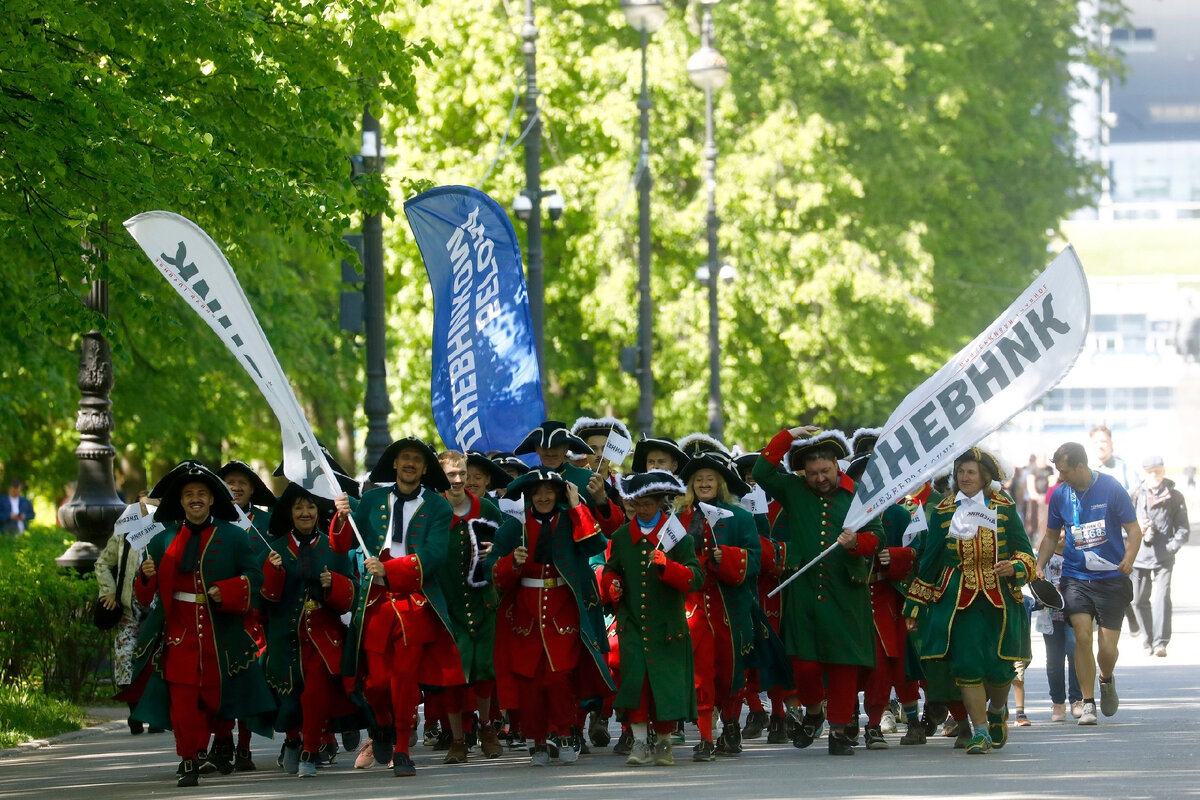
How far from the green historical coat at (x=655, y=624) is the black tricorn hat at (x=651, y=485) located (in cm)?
24

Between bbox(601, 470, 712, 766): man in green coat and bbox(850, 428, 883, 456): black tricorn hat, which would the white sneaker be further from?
bbox(850, 428, 883, 456): black tricorn hat

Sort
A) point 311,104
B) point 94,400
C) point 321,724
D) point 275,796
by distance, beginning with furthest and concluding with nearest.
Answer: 1. point 94,400
2. point 311,104
3. point 321,724
4. point 275,796

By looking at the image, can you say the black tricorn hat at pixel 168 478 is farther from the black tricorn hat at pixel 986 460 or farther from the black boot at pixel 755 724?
the black tricorn hat at pixel 986 460

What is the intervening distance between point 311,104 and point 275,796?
6474mm

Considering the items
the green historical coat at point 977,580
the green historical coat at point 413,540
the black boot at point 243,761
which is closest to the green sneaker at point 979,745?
the green historical coat at point 977,580

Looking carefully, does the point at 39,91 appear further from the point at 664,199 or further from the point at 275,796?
the point at 664,199

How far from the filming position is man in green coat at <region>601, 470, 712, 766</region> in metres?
11.4

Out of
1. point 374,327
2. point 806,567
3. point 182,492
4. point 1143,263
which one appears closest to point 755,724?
point 806,567

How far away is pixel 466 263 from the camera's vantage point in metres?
17.1

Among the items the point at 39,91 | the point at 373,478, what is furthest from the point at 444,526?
the point at 39,91

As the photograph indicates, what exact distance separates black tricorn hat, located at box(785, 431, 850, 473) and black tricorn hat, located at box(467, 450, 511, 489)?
1.93m

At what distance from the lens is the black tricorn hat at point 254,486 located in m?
12.6

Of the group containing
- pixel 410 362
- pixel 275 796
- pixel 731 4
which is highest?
pixel 731 4

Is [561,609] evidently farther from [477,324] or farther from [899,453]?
[477,324]
